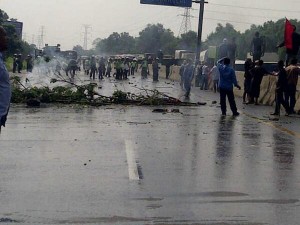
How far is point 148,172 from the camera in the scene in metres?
10.3

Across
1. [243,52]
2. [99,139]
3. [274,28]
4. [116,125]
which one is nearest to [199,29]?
[116,125]

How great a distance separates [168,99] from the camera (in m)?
24.8

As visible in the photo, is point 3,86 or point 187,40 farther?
point 187,40

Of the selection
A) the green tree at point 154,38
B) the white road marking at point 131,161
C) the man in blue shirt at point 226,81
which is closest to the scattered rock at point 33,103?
the man in blue shirt at point 226,81

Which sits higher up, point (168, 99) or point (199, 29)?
point (199, 29)

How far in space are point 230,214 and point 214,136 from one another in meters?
7.46

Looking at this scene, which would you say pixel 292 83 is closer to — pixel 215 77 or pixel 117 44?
pixel 215 77

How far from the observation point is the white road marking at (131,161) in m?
10.0

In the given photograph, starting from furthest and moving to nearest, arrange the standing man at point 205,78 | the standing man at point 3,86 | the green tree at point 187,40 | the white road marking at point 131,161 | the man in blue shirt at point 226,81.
→ 1. the green tree at point 187,40
2. the standing man at point 205,78
3. the man in blue shirt at point 226,81
4. the white road marking at point 131,161
5. the standing man at point 3,86

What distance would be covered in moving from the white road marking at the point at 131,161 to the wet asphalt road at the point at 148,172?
0.02 meters

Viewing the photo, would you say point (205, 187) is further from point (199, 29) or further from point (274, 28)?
point (274, 28)

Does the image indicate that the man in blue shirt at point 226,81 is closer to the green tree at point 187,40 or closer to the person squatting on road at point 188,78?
the person squatting on road at point 188,78

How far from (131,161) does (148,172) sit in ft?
3.29

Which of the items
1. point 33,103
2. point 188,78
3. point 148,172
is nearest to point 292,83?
point 33,103
